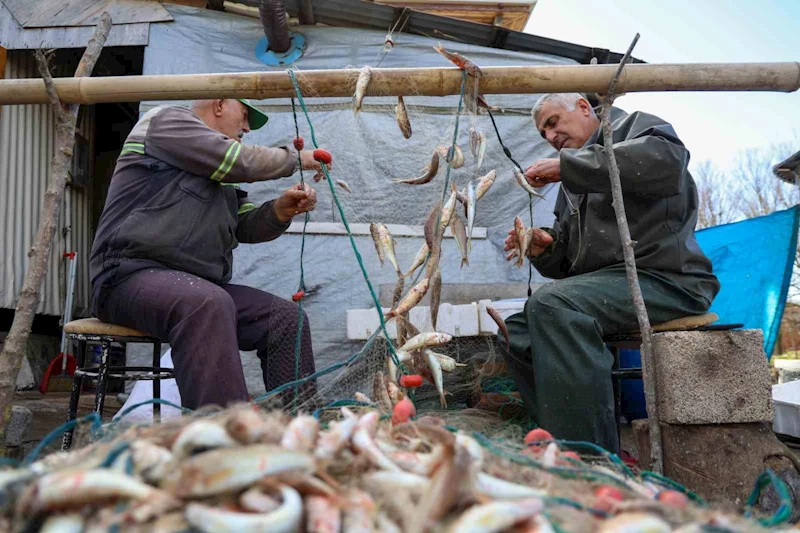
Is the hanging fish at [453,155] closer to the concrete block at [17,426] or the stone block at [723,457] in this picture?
the stone block at [723,457]

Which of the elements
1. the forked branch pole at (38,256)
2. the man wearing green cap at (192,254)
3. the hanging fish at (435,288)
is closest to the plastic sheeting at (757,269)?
the hanging fish at (435,288)

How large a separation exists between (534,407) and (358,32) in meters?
4.71

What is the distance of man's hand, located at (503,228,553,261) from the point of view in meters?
3.72

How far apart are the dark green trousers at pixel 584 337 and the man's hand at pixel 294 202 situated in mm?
1358

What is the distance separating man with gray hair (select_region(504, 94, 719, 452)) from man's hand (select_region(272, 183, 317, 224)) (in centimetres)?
123

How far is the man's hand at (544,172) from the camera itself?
3.23 meters

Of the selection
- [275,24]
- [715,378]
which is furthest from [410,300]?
[275,24]

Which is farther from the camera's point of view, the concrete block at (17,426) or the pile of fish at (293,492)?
the concrete block at (17,426)

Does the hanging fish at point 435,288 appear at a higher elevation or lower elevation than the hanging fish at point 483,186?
lower

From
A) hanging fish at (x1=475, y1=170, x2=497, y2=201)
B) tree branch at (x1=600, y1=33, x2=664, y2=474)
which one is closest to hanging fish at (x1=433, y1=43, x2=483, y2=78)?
hanging fish at (x1=475, y1=170, x2=497, y2=201)

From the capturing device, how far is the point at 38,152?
7.28 metres

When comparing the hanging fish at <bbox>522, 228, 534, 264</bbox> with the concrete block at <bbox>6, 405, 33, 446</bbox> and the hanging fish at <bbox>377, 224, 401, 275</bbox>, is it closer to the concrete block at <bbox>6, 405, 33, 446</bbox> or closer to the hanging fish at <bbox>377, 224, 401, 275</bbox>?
the hanging fish at <bbox>377, 224, 401, 275</bbox>

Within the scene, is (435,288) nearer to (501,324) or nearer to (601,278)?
(501,324)

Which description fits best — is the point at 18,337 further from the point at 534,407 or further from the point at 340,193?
the point at 340,193
